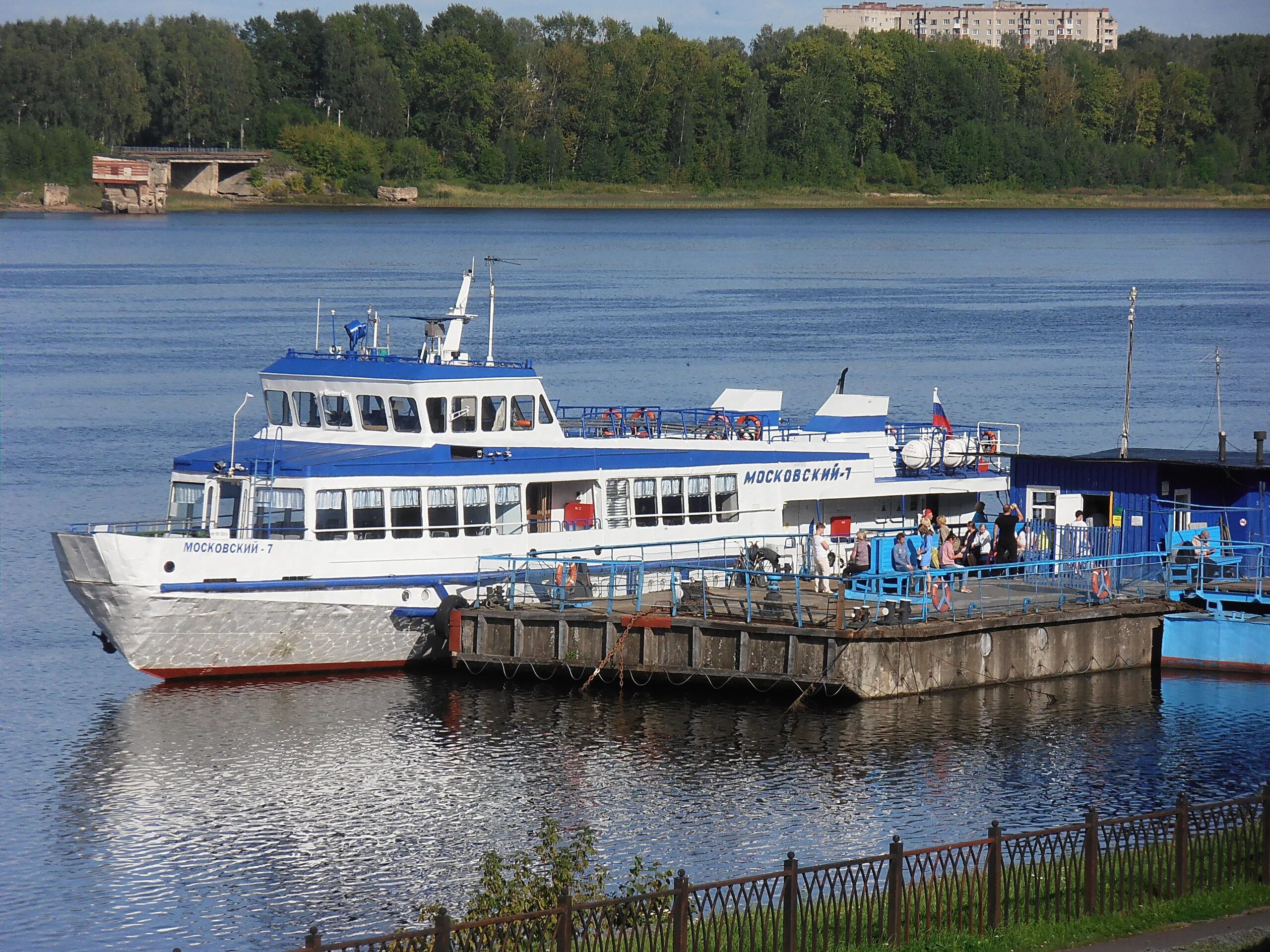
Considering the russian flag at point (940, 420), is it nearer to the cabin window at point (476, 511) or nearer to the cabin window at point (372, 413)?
the cabin window at point (476, 511)

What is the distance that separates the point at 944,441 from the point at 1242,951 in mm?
27791

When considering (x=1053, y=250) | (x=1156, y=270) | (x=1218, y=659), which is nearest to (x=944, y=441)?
(x=1218, y=659)

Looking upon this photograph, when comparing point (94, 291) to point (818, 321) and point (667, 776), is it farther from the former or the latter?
point (667, 776)

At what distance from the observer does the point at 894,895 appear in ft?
58.2

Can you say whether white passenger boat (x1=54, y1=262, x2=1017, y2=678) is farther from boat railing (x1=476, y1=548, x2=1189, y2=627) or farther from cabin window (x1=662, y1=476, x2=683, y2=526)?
boat railing (x1=476, y1=548, x2=1189, y2=627)

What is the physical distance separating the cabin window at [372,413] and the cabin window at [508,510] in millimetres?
3014

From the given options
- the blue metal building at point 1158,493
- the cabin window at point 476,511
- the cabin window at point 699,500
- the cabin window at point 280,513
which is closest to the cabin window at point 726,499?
→ the cabin window at point 699,500

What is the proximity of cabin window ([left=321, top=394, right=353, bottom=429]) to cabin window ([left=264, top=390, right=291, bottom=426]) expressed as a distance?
3.31 feet

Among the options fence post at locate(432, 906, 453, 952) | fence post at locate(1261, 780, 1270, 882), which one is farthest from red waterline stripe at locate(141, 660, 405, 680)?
fence post at locate(432, 906, 453, 952)

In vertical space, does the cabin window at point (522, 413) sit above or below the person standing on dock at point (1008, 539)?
above

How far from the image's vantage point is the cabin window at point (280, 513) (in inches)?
1462

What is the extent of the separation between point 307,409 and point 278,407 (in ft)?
2.81

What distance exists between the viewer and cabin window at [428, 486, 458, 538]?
125 feet

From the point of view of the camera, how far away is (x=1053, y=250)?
6708 inches
